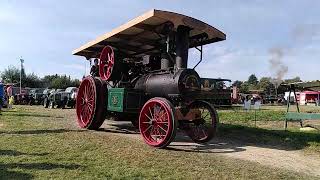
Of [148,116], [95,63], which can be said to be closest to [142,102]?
[148,116]

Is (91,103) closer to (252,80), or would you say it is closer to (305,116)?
(305,116)

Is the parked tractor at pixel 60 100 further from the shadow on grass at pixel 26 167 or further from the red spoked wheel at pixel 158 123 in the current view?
the shadow on grass at pixel 26 167

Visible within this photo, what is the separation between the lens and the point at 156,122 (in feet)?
32.0

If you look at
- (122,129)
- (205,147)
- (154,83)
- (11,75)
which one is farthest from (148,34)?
(11,75)

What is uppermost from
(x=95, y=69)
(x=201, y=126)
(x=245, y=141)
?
(x=95, y=69)

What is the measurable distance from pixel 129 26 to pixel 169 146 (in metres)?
3.16

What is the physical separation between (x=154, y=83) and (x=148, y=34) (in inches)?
60.5

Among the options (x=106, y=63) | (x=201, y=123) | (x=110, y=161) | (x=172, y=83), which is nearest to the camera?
(x=110, y=161)

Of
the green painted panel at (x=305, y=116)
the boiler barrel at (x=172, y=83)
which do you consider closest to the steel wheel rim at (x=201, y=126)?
the boiler barrel at (x=172, y=83)

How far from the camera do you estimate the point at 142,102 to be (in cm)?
1148

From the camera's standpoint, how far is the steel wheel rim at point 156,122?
9.19 m

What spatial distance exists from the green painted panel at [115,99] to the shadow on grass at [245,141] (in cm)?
178

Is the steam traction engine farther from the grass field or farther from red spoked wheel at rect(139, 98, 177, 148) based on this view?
the grass field

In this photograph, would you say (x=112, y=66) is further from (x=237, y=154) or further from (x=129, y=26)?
(x=237, y=154)
